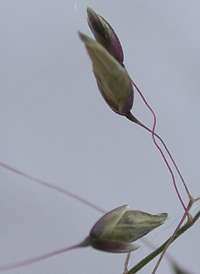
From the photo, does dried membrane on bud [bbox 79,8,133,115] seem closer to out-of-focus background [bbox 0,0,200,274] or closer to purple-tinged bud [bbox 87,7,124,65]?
purple-tinged bud [bbox 87,7,124,65]

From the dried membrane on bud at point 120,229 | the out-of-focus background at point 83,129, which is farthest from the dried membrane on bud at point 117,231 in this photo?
the out-of-focus background at point 83,129

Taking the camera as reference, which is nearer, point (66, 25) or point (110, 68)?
point (110, 68)

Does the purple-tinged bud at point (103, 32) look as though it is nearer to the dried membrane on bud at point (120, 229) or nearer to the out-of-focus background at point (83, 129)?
the dried membrane on bud at point (120, 229)

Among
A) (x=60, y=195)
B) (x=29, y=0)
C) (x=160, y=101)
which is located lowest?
(x=60, y=195)

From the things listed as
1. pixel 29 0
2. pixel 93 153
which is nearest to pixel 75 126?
pixel 93 153

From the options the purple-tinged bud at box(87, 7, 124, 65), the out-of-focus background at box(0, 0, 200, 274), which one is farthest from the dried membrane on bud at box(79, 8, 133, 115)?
the out-of-focus background at box(0, 0, 200, 274)

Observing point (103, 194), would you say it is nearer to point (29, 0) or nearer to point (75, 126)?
point (75, 126)

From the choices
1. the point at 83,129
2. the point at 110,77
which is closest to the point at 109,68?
the point at 110,77
